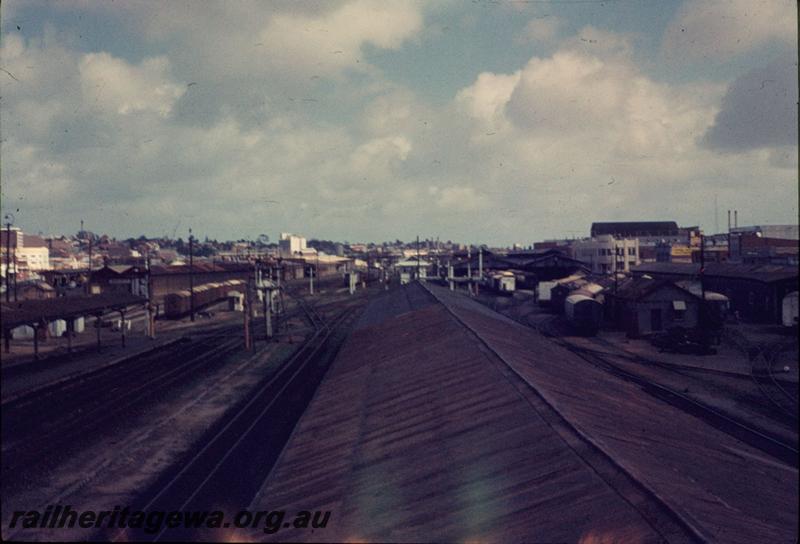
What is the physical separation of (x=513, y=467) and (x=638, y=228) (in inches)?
6250

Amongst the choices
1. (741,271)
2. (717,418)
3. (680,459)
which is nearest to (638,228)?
(741,271)

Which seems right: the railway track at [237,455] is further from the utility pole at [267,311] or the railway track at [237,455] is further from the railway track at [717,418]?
the railway track at [717,418]

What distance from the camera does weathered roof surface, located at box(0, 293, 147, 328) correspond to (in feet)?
94.9

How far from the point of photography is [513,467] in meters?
10.4

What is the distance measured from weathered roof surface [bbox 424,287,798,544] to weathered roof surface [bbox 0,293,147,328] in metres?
23.8

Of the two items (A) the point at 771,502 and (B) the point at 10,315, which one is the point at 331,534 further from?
(B) the point at 10,315

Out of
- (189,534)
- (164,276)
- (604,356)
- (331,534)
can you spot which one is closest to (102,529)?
(189,534)

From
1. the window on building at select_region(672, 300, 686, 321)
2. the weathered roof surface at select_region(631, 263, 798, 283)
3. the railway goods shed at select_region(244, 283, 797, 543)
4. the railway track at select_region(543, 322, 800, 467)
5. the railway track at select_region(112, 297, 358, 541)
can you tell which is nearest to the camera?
the railway goods shed at select_region(244, 283, 797, 543)

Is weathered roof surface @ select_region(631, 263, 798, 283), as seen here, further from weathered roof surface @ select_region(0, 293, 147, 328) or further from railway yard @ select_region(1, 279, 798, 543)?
weathered roof surface @ select_region(0, 293, 147, 328)

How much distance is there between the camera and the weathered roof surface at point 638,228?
15338 centimetres

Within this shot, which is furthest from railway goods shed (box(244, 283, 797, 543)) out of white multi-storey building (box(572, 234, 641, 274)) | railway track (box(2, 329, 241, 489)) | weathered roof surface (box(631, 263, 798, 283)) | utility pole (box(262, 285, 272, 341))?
white multi-storey building (box(572, 234, 641, 274))

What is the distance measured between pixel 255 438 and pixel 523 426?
15.9 metres

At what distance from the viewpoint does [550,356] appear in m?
24.6

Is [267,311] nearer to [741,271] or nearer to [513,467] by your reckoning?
[513,467]
